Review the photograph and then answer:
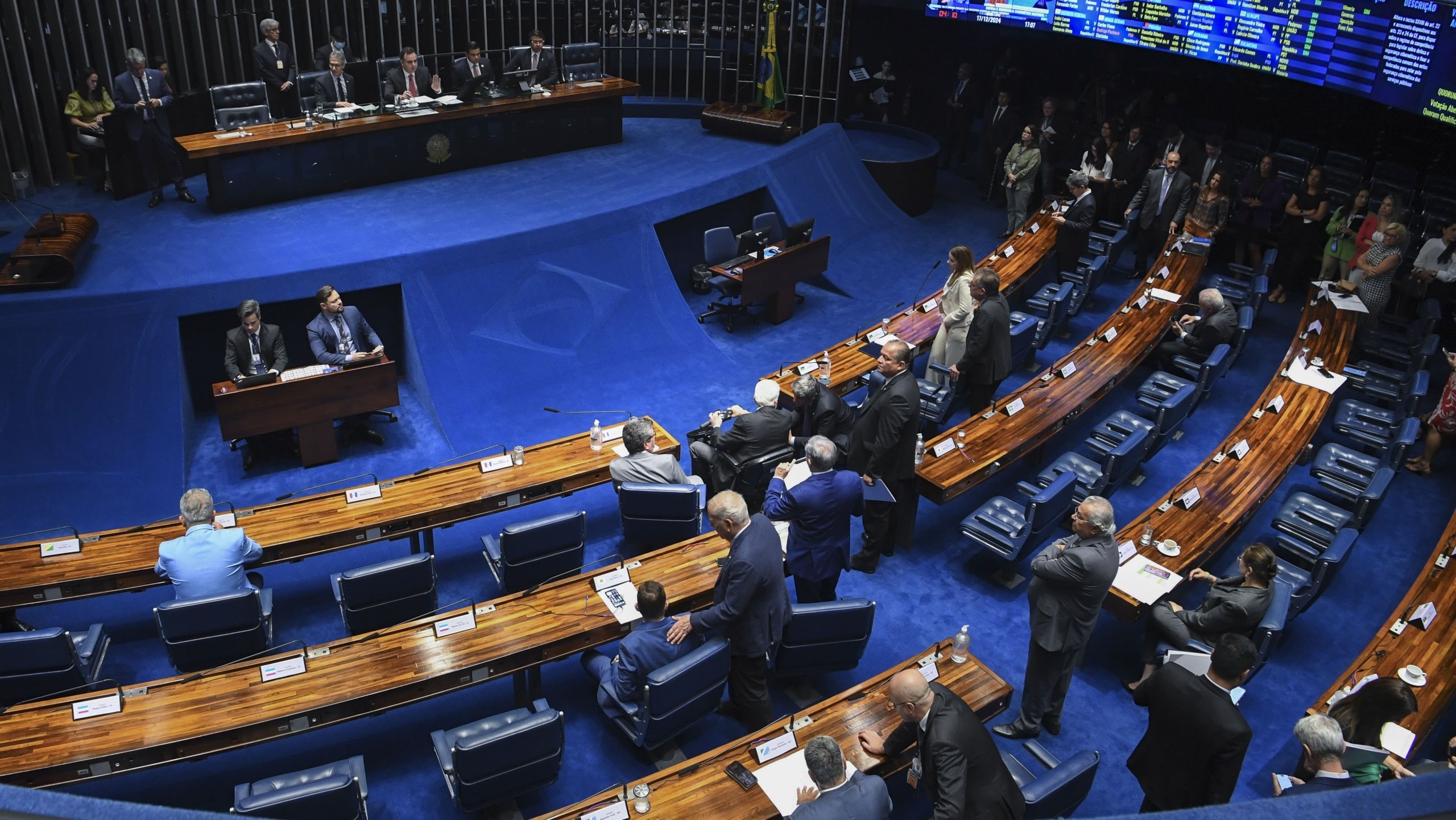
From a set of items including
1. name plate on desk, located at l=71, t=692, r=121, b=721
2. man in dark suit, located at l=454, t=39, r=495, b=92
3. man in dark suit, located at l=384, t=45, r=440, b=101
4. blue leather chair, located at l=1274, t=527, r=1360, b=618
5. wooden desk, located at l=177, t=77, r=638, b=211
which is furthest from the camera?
man in dark suit, located at l=454, t=39, r=495, b=92

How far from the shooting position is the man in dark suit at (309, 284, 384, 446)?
813 centimetres

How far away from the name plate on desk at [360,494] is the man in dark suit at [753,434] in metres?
2.24

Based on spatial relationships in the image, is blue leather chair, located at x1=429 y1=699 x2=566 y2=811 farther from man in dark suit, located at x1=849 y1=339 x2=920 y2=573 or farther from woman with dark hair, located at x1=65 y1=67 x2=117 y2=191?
woman with dark hair, located at x1=65 y1=67 x2=117 y2=191

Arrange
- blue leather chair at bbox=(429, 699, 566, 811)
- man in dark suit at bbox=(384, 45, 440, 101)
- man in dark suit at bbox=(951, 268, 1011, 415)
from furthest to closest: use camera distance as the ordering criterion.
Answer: man in dark suit at bbox=(384, 45, 440, 101) < man in dark suit at bbox=(951, 268, 1011, 415) < blue leather chair at bbox=(429, 699, 566, 811)

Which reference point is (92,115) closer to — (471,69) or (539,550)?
(471,69)

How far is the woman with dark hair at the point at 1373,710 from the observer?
488cm

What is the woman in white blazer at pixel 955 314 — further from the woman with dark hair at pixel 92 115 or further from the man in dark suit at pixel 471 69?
the woman with dark hair at pixel 92 115

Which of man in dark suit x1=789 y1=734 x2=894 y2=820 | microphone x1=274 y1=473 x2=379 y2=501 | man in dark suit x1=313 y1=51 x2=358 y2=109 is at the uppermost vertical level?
man in dark suit x1=313 y1=51 x2=358 y2=109

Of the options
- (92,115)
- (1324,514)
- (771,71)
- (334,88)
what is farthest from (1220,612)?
(92,115)

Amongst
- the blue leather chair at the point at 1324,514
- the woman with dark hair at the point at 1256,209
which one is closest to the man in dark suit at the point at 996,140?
the woman with dark hair at the point at 1256,209

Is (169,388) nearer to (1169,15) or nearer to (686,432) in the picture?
(686,432)

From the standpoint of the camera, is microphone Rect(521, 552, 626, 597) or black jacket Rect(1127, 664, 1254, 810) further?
microphone Rect(521, 552, 626, 597)

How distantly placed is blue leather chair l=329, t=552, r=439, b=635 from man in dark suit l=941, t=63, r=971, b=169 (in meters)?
11.6

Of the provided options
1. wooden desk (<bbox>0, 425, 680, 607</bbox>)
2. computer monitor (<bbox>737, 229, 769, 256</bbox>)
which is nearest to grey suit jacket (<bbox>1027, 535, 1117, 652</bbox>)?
wooden desk (<bbox>0, 425, 680, 607</bbox>)
